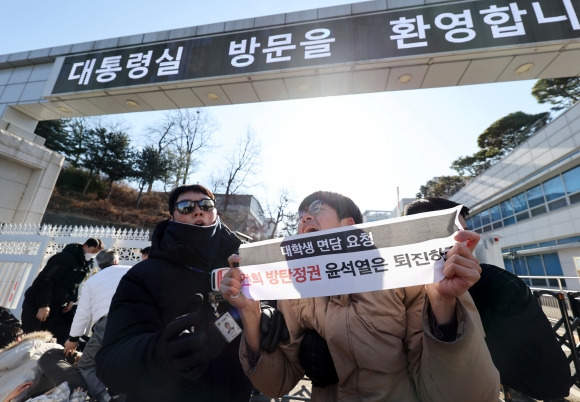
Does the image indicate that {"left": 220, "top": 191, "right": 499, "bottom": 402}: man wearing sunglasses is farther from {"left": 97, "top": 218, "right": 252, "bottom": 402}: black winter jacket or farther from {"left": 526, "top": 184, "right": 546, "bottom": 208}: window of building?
{"left": 526, "top": 184, "right": 546, "bottom": 208}: window of building

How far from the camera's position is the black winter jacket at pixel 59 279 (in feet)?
14.8

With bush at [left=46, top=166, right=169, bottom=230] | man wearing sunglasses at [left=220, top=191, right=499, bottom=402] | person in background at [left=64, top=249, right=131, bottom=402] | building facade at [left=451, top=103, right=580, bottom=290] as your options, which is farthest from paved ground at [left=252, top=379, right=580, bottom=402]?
bush at [left=46, top=166, right=169, bottom=230]

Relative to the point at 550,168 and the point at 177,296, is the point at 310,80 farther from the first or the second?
the point at 550,168

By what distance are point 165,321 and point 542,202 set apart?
23.0m

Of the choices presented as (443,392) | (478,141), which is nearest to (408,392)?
(443,392)

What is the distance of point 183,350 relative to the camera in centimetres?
142

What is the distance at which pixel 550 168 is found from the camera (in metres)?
15.4

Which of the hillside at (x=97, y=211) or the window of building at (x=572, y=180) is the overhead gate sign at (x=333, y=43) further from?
the hillside at (x=97, y=211)

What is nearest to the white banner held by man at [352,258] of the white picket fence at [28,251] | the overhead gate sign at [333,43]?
the overhead gate sign at [333,43]

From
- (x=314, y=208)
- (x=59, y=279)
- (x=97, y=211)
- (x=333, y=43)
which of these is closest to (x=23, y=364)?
(x=59, y=279)

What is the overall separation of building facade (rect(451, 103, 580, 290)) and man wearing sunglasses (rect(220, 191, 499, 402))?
50.1ft

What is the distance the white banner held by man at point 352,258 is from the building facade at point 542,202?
1535 cm

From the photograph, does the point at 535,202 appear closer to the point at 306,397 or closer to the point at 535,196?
the point at 535,196

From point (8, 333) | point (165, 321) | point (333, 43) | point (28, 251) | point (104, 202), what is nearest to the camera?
point (165, 321)
